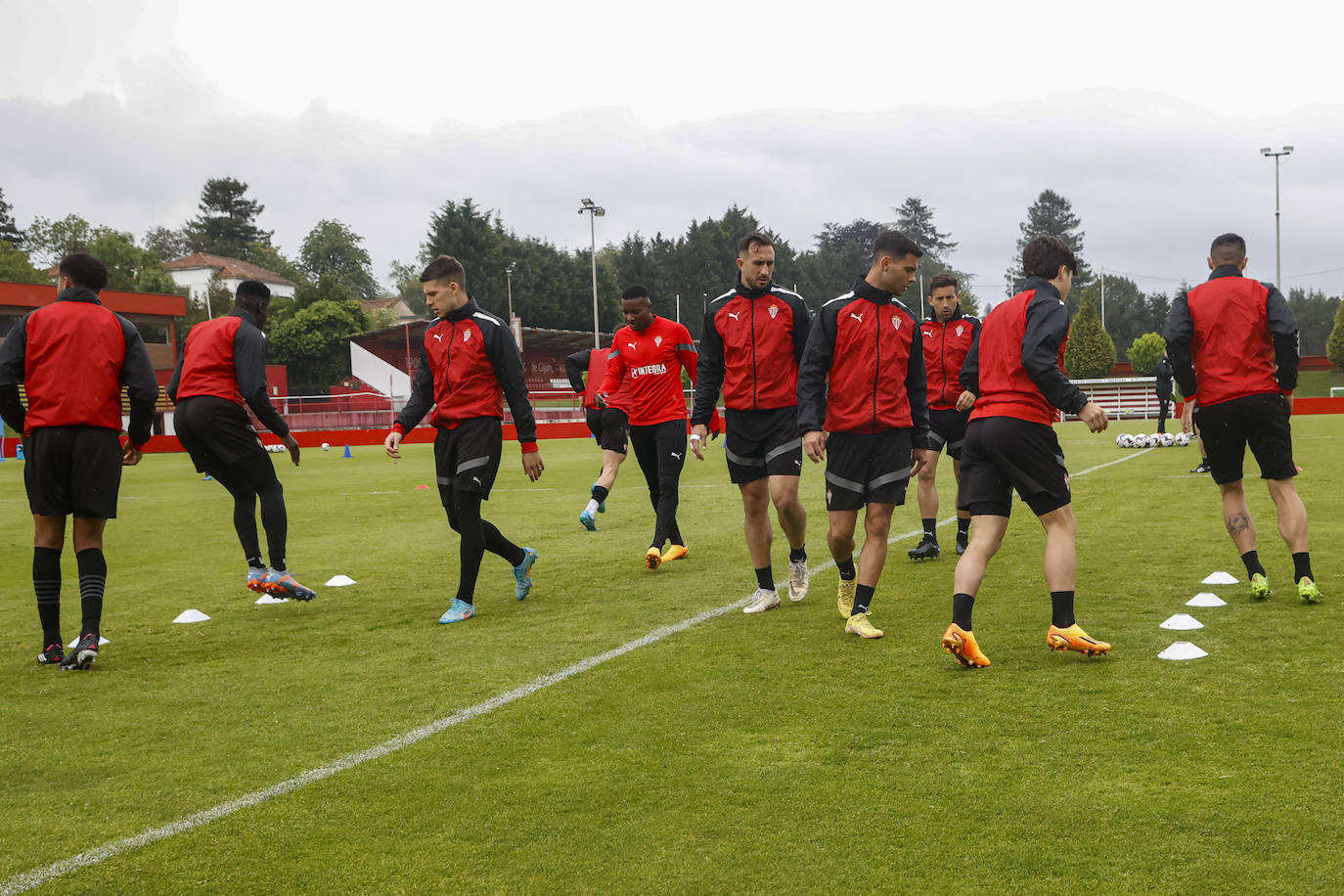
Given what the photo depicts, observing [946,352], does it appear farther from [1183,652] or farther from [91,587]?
[91,587]

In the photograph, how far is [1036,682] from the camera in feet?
15.9

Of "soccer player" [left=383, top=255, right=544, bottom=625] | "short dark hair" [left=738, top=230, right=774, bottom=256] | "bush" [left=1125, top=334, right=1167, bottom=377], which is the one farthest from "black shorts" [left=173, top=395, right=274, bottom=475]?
"bush" [left=1125, top=334, right=1167, bottom=377]

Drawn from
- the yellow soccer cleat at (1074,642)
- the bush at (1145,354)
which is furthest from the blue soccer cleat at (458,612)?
the bush at (1145,354)

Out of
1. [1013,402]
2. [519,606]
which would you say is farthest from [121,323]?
[1013,402]

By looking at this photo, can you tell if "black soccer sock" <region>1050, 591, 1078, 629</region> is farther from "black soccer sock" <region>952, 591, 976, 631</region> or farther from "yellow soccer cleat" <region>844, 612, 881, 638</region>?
"yellow soccer cleat" <region>844, 612, 881, 638</region>

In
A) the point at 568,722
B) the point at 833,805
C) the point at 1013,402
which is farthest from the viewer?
the point at 1013,402

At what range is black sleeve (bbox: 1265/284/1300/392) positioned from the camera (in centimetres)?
632

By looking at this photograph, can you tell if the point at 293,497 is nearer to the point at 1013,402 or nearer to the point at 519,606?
the point at 519,606

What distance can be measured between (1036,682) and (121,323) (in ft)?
16.5

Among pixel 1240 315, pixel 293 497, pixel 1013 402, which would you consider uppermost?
pixel 1240 315

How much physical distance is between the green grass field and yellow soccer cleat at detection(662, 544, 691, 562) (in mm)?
916

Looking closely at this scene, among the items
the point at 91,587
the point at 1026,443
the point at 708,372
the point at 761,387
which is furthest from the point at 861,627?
the point at 91,587

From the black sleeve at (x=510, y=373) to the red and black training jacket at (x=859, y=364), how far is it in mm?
1815

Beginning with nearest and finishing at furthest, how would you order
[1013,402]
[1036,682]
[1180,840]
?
[1180,840] < [1036,682] < [1013,402]
